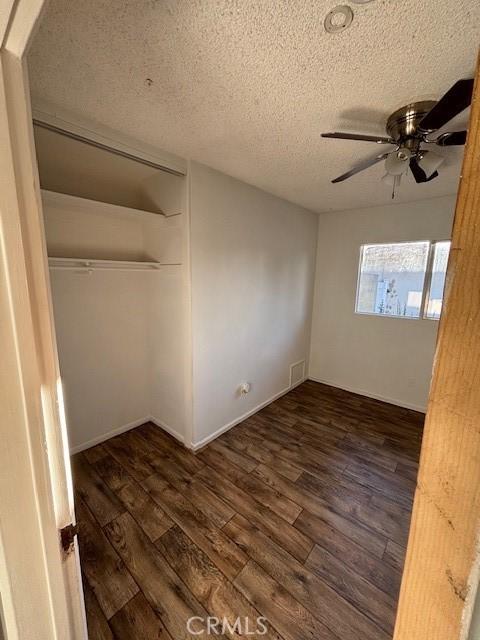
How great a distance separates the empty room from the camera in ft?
1.52

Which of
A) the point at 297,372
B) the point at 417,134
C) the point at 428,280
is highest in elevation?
the point at 417,134

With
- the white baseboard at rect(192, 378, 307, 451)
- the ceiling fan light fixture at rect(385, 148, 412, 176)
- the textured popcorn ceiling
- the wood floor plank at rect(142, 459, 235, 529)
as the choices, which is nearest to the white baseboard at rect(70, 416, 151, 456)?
the wood floor plank at rect(142, 459, 235, 529)

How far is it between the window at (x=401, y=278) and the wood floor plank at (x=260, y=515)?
8.91 ft

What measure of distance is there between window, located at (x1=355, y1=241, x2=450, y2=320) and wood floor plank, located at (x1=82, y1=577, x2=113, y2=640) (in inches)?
143

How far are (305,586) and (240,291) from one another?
218cm

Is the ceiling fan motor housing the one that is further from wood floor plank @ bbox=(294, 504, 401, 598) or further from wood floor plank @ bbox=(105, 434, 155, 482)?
wood floor plank @ bbox=(105, 434, 155, 482)

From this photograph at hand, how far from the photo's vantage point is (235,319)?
8.49 ft

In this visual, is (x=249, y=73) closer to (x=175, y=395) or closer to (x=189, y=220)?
(x=189, y=220)

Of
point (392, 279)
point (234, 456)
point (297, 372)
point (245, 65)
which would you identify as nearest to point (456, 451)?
point (245, 65)

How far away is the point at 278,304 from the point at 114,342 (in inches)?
75.8

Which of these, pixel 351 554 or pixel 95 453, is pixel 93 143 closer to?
pixel 95 453

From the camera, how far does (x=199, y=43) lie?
39.0 inches

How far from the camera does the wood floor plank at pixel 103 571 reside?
4.11 ft

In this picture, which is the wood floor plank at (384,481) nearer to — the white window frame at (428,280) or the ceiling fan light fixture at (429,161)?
the white window frame at (428,280)
